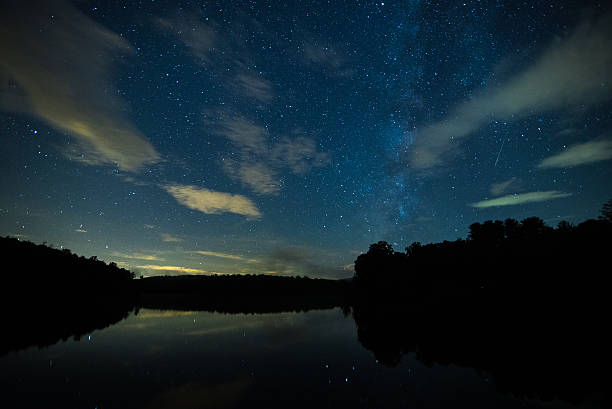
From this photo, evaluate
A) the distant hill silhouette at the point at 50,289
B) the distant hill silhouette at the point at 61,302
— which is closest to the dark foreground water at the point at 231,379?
the distant hill silhouette at the point at 61,302

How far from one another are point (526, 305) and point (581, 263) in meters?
8.68

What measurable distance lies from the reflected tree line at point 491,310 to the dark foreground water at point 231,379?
209cm

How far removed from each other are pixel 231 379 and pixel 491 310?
4369 cm

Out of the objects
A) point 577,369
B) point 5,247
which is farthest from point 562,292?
point 5,247

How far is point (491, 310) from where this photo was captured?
40.8m

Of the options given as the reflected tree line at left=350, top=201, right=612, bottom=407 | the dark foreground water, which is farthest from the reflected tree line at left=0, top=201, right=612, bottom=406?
the dark foreground water

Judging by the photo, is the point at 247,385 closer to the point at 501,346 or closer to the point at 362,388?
the point at 362,388

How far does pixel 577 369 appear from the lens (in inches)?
546

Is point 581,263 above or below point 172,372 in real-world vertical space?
above

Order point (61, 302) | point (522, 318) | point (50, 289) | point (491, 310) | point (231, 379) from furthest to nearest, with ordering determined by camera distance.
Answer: point (50, 289) < point (61, 302) < point (491, 310) < point (522, 318) < point (231, 379)

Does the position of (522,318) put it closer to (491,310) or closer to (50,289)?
(491,310)

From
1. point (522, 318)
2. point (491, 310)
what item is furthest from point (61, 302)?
point (522, 318)

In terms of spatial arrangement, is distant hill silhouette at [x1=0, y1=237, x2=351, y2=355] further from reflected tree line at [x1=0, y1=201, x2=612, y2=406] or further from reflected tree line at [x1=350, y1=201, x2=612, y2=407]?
reflected tree line at [x1=350, y1=201, x2=612, y2=407]

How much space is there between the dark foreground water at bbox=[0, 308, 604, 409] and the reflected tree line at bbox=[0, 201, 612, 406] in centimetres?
209
